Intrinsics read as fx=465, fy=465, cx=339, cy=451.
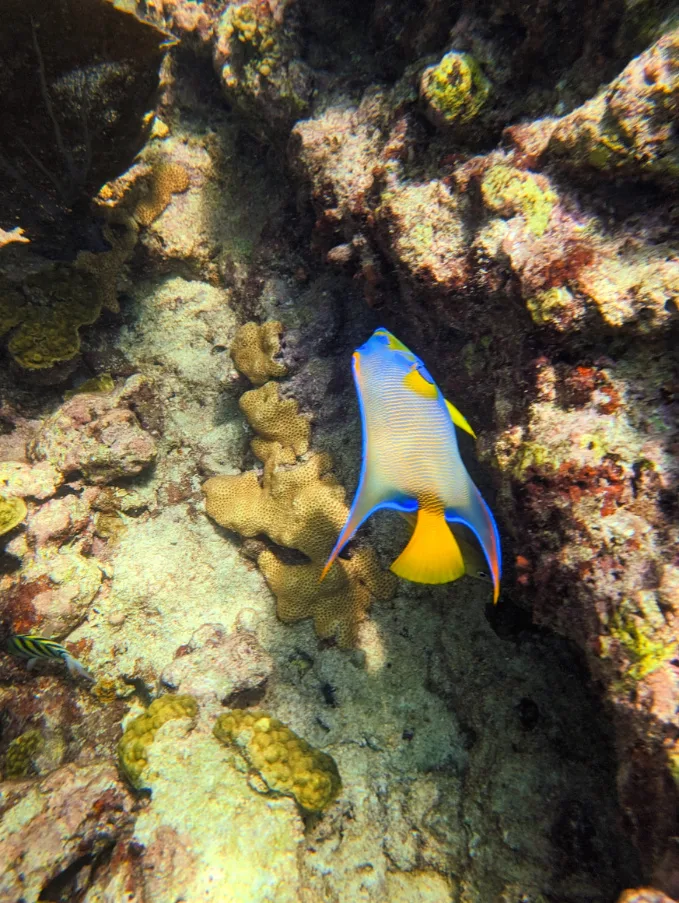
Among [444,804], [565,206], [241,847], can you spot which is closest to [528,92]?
[565,206]

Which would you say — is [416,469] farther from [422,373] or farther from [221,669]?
[221,669]

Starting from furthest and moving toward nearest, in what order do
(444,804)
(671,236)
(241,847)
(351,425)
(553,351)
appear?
(351,425) < (444,804) < (241,847) < (553,351) < (671,236)

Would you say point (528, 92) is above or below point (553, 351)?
above

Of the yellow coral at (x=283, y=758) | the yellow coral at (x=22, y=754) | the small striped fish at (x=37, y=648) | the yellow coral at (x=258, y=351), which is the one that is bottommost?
the yellow coral at (x=283, y=758)

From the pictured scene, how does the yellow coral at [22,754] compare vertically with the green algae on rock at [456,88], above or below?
below

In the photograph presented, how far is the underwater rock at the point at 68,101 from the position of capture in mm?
2559

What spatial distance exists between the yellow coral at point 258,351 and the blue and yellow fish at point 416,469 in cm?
149

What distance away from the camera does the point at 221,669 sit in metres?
3.11

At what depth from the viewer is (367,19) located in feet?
9.87

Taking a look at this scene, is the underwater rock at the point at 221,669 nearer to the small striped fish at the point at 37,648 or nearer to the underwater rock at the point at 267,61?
the small striped fish at the point at 37,648

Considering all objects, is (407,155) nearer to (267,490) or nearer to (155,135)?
(267,490)

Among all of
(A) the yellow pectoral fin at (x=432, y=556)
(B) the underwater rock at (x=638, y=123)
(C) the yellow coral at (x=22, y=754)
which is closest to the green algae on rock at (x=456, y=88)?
(B) the underwater rock at (x=638, y=123)

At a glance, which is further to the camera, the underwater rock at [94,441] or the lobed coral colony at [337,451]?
the underwater rock at [94,441]

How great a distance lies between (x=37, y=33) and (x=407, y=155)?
2.15 m
